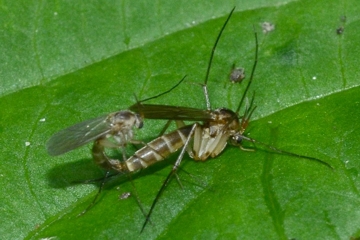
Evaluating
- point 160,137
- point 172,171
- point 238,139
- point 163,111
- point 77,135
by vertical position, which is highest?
point 77,135

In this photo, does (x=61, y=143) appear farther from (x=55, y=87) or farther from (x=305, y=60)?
(x=305, y=60)

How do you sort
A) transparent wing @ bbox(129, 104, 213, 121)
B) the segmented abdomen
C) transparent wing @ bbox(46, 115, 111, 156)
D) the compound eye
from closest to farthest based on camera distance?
transparent wing @ bbox(46, 115, 111, 156) < transparent wing @ bbox(129, 104, 213, 121) < the segmented abdomen < the compound eye

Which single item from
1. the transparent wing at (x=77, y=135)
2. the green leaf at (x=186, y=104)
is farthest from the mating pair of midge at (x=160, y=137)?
the green leaf at (x=186, y=104)

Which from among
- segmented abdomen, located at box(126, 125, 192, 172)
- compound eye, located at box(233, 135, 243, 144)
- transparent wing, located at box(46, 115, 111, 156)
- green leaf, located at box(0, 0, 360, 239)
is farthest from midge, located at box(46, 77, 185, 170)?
compound eye, located at box(233, 135, 243, 144)

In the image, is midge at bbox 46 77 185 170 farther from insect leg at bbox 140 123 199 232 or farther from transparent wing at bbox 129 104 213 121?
insect leg at bbox 140 123 199 232

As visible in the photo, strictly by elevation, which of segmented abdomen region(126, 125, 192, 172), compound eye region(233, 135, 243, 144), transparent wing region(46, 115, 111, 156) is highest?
transparent wing region(46, 115, 111, 156)

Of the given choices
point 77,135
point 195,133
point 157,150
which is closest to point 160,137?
point 157,150

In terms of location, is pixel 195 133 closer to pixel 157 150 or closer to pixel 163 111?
pixel 157 150
